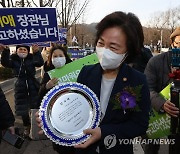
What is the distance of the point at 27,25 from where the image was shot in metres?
4.30

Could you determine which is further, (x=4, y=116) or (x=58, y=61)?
(x=58, y=61)

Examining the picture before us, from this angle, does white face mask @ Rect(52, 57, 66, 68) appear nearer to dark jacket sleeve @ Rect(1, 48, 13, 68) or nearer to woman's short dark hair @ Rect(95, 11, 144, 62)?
dark jacket sleeve @ Rect(1, 48, 13, 68)

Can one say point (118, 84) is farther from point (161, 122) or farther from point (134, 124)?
point (161, 122)

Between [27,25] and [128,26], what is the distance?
2.86m

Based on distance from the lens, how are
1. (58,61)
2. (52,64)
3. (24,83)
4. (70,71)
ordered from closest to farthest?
(70,71)
(58,61)
(52,64)
(24,83)

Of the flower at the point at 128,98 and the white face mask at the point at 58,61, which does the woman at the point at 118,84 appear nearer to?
the flower at the point at 128,98

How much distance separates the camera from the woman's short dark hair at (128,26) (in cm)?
171

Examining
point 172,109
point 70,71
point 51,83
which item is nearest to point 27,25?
point 70,71

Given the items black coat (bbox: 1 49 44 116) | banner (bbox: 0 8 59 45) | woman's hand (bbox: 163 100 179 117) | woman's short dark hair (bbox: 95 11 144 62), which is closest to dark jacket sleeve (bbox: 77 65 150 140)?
woman's short dark hair (bbox: 95 11 144 62)

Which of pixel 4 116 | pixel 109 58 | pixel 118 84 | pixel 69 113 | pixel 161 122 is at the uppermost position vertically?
pixel 109 58

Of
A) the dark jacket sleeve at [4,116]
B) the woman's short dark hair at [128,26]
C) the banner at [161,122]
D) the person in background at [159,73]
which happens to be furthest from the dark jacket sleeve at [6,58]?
the woman's short dark hair at [128,26]

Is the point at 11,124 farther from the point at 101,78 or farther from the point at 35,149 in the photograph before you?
the point at 35,149

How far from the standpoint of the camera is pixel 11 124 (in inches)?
101

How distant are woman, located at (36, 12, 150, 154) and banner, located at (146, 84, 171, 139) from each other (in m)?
1.09
